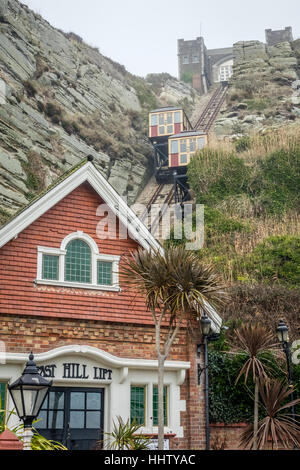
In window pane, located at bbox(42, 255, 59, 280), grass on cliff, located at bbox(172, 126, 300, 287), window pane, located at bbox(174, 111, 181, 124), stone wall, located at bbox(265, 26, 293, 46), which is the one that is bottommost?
window pane, located at bbox(42, 255, 59, 280)

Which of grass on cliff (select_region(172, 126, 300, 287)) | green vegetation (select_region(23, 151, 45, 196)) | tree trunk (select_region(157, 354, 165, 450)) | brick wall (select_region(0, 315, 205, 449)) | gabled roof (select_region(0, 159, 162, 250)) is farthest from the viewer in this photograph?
green vegetation (select_region(23, 151, 45, 196))

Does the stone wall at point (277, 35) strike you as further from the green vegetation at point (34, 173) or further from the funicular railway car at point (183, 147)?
the green vegetation at point (34, 173)

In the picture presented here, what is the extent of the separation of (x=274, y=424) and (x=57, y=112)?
112 ft

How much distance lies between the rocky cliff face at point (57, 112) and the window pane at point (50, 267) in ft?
45.3

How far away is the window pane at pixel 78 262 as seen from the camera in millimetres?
15125

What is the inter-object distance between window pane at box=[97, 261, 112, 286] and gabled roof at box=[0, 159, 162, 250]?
39.8 inches

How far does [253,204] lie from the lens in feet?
111

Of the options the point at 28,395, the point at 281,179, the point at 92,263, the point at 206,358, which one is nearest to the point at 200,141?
the point at 281,179

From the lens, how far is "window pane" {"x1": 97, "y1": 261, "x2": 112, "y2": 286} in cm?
1546

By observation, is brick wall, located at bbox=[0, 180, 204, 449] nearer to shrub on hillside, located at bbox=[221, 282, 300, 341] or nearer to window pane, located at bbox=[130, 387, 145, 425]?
window pane, located at bbox=[130, 387, 145, 425]

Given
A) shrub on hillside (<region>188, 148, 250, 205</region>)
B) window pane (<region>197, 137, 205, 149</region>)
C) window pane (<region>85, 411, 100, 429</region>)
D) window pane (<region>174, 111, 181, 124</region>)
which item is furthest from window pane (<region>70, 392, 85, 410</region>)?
window pane (<region>174, 111, 181, 124</region>)
